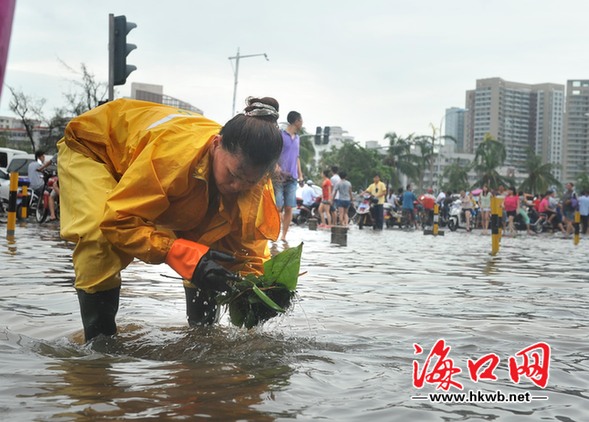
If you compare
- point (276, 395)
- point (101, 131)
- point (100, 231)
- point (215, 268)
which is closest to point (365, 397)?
point (276, 395)

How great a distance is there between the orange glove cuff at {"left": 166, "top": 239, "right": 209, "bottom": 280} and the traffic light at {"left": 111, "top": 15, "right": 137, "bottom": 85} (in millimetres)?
6788

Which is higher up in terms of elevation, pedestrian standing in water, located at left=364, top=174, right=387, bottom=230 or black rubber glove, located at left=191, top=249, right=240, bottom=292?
pedestrian standing in water, located at left=364, top=174, right=387, bottom=230

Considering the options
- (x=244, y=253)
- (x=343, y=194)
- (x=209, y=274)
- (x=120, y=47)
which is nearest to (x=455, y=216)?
(x=343, y=194)

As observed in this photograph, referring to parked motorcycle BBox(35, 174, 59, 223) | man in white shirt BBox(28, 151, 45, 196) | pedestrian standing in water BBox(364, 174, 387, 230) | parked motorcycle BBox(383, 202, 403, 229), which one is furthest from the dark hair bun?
parked motorcycle BBox(383, 202, 403, 229)

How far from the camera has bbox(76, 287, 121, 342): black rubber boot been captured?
365 centimetres

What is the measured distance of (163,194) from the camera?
3330 millimetres

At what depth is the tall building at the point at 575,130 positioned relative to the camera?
135 metres

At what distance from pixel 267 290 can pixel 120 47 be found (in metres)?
6.79

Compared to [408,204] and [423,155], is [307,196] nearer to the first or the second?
[408,204]

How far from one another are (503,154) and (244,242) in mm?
73775

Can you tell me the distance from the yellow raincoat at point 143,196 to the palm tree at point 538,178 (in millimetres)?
70165

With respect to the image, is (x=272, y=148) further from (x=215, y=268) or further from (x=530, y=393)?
(x=530, y=393)

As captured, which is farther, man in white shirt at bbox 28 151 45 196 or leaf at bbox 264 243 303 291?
man in white shirt at bbox 28 151 45 196

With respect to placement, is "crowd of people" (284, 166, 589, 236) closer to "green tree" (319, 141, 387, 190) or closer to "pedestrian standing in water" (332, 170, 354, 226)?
"pedestrian standing in water" (332, 170, 354, 226)
